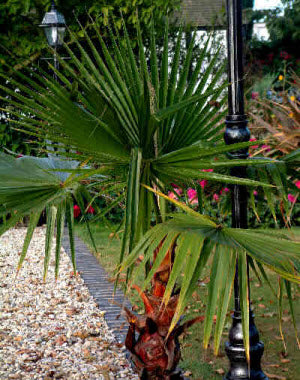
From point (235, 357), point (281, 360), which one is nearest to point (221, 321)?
point (235, 357)

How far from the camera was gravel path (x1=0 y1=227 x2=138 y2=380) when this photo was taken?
11.5 ft

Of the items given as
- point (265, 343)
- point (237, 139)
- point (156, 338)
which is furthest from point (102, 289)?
point (237, 139)

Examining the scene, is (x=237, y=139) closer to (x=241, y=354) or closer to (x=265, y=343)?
(x=241, y=354)

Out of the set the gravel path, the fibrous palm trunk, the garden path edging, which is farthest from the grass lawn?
the gravel path

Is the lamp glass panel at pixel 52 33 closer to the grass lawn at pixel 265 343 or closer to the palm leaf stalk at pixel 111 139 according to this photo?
the grass lawn at pixel 265 343

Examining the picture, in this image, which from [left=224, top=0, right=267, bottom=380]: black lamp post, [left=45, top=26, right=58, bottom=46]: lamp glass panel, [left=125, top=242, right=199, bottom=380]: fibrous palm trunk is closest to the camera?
[left=125, top=242, right=199, bottom=380]: fibrous palm trunk

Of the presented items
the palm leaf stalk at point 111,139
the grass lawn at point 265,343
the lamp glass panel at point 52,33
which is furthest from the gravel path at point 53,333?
the lamp glass panel at point 52,33

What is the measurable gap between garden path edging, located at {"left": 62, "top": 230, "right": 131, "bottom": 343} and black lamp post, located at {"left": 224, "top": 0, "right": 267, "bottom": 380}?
106 centimetres

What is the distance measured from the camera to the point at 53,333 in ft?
13.7

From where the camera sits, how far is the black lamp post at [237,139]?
8.95ft

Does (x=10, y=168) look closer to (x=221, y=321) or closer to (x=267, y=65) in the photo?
(x=221, y=321)

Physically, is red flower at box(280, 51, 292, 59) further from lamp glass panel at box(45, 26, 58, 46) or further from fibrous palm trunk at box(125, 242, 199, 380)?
fibrous palm trunk at box(125, 242, 199, 380)

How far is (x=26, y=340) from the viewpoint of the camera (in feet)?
13.4

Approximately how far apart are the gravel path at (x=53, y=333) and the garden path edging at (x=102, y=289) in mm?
63
